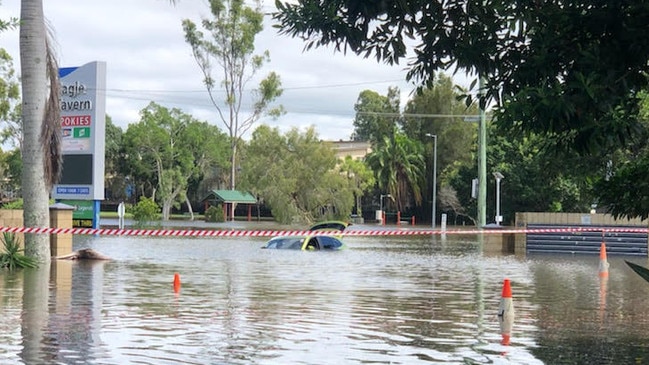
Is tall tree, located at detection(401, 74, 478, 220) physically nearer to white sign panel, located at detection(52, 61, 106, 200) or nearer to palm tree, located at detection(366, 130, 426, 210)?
palm tree, located at detection(366, 130, 426, 210)

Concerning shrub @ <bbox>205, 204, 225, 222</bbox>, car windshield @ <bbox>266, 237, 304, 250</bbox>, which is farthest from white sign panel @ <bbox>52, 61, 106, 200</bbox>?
shrub @ <bbox>205, 204, 225, 222</bbox>

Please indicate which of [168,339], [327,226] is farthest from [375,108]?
[168,339]

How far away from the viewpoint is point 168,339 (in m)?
11.1

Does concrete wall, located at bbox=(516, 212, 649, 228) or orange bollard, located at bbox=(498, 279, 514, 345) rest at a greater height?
concrete wall, located at bbox=(516, 212, 649, 228)

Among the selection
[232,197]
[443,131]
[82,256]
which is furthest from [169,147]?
[82,256]

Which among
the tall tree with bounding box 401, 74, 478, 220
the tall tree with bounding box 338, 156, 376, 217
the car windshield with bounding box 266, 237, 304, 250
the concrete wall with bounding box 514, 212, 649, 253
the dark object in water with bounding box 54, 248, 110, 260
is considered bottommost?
the dark object in water with bounding box 54, 248, 110, 260

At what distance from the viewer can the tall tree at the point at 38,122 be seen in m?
20.8

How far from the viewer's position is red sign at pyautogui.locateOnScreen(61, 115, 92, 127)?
36.9 meters

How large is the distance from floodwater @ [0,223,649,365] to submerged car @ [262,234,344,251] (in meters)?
4.56

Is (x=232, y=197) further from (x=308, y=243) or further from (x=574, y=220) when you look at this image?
(x=308, y=243)

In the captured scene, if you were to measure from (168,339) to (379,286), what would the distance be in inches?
323

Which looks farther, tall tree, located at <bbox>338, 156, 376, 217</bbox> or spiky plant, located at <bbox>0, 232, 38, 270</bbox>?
tall tree, located at <bbox>338, 156, 376, 217</bbox>

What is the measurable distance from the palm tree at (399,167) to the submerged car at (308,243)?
5237 centimetres

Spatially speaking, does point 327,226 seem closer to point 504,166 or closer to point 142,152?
point 504,166
